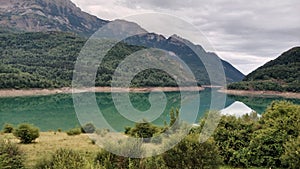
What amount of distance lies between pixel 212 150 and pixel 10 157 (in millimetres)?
7352

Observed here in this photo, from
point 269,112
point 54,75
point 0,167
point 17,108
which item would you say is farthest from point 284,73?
point 0,167

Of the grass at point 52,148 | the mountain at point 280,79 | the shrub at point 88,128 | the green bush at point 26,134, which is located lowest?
the shrub at point 88,128

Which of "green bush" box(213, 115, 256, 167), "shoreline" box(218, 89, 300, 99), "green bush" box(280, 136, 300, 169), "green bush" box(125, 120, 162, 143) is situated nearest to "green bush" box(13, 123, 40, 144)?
"green bush" box(125, 120, 162, 143)

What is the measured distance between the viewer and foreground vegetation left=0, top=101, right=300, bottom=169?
38.7 ft

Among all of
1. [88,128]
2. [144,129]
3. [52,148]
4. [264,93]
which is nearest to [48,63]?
[264,93]

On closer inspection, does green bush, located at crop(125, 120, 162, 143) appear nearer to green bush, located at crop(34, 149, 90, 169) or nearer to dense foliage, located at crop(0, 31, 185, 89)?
green bush, located at crop(34, 149, 90, 169)

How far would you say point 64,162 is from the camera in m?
10.5

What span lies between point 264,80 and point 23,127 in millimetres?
96928

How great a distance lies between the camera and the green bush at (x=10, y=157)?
37.4ft

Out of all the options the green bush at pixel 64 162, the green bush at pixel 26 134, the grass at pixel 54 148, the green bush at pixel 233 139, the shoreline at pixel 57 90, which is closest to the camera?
the green bush at pixel 64 162

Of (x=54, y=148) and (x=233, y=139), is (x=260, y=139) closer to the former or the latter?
(x=233, y=139)

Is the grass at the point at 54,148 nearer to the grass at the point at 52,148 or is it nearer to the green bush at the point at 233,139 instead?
the grass at the point at 52,148

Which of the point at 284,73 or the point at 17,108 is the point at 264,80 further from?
the point at 17,108

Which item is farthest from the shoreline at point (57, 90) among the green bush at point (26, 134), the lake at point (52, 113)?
the green bush at point (26, 134)
